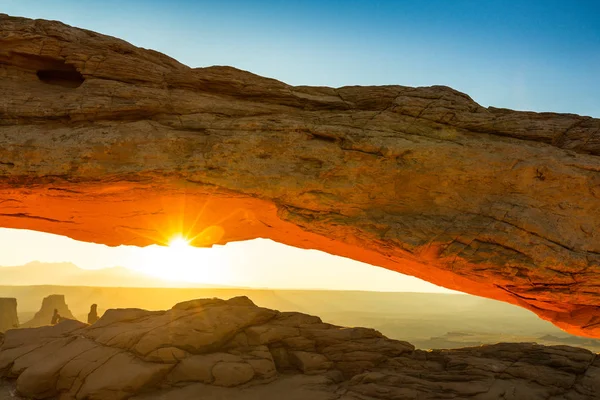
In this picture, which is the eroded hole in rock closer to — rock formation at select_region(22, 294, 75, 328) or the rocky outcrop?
the rocky outcrop

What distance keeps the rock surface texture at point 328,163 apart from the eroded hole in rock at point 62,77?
7cm

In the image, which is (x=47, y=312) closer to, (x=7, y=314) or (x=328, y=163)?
(x=7, y=314)

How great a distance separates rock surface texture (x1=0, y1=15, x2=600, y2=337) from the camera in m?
14.8

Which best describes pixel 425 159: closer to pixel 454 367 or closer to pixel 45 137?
pixel 454 367

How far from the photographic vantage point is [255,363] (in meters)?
13.6

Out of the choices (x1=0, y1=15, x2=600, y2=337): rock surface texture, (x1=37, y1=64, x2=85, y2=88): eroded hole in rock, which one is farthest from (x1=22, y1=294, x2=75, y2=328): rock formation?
(x1=37, y1=64, x2=85, y2=88): eroded hole in rock

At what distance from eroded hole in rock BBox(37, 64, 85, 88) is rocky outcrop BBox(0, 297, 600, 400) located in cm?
1063

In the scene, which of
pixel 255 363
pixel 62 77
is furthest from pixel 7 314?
pixel 255 363

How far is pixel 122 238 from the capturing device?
69.5ft

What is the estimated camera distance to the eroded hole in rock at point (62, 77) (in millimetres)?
17422

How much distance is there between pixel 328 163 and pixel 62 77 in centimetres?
1305

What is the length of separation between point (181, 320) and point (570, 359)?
14794 mm

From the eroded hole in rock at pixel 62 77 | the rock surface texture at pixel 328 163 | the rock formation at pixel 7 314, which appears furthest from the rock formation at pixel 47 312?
the eroded hole in rock at pixel 62 77

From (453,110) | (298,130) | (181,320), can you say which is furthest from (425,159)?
(181,320)
